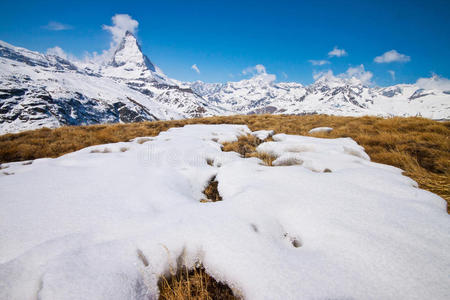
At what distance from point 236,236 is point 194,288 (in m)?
0.61

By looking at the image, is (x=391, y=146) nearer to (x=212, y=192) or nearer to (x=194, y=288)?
(x=212, y=192)

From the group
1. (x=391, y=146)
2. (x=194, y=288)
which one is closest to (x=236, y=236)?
(x=194, y=288)

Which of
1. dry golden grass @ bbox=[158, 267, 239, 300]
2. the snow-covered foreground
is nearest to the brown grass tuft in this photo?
the snow-covered foreground

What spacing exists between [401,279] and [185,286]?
183 centimetres

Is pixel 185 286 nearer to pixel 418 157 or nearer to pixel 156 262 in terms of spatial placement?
pixel 156 262

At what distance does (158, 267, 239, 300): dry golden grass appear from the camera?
5.08 ft

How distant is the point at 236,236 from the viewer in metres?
1.82

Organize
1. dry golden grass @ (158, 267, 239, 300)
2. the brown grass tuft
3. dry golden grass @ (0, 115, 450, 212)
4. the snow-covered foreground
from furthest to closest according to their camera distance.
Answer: dry golden grass @ (0, 115, 450, 212), the brown grass tuft, dry golden grass @ (158, 267, 239, 300), the snow-covered foreground

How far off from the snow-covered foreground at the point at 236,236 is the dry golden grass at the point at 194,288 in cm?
10

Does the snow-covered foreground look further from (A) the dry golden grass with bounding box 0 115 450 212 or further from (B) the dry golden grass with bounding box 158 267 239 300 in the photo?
(A) the dry golden grass with bounding box 0 115 450 212

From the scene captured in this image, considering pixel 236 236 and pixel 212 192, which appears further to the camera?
pixel 212 192

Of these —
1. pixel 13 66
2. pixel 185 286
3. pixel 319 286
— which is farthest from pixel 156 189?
pixel 13 66

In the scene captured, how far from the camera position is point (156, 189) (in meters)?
2.92

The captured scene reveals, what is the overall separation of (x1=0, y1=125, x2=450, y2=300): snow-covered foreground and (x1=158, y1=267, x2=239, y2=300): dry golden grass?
104 millimetres
